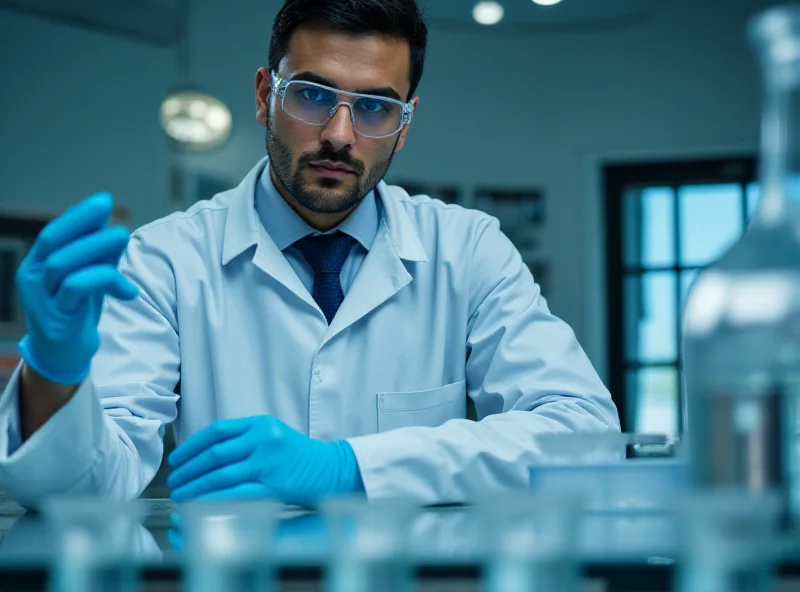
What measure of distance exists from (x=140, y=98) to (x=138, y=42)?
29 centimetres

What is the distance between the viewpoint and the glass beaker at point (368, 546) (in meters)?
0.66

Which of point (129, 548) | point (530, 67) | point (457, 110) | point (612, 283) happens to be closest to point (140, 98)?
point (457, 110)

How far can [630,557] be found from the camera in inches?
27.1

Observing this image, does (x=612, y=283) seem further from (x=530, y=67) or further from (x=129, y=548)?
(x=129, y=548)

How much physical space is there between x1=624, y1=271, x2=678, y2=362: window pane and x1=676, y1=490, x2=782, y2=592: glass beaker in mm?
5332

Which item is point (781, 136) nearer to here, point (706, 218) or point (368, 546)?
point (368, 546)

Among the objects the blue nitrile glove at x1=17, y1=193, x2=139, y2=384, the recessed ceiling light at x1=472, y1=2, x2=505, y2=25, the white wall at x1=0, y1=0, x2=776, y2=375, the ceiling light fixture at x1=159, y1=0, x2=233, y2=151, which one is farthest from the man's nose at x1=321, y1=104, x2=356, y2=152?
the recessed ceiling light at x1=472, y1=2, x2=505, y2=25

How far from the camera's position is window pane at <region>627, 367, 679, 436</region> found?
228 inches

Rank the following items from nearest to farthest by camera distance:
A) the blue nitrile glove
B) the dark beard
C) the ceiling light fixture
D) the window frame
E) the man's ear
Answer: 1. the blue nitrile glove
2. the dark beard
3. the man's ear
4. the ceiling light fixture
5. the window frame

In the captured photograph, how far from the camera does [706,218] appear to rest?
229 inches

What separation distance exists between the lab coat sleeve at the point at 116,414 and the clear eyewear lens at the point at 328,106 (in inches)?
15.7

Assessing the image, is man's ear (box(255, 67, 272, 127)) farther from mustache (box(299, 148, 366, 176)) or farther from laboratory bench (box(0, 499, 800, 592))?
laboratory bench (box(0, 499, 800, 592))

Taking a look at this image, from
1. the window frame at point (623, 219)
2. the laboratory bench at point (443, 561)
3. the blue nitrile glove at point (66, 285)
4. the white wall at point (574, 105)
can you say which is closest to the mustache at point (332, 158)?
the blue nitrile glove at point (66, 285)

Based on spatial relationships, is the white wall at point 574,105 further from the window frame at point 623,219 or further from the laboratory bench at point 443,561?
the laboratory bench at point 443,561
